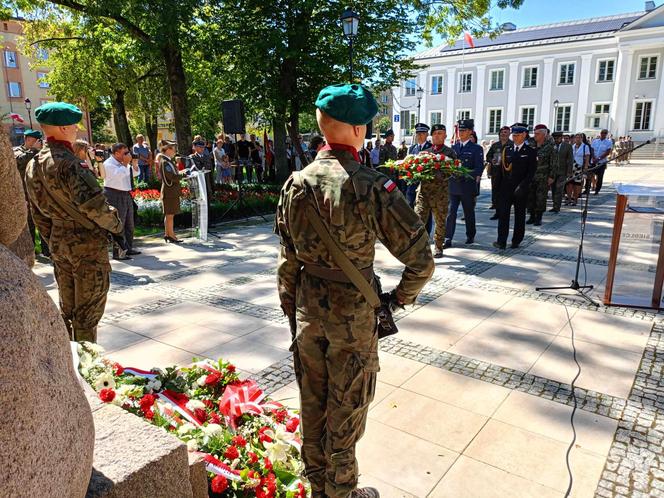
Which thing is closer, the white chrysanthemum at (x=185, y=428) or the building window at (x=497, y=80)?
the white chrysanthemum at (x=185, y=428)

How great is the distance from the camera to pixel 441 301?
6387 mm

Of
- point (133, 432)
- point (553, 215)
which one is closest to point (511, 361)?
point (133, 432)

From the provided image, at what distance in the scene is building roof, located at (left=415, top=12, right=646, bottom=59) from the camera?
49.8m

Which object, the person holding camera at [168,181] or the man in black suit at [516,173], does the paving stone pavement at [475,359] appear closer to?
the man in black suit at [516,173]

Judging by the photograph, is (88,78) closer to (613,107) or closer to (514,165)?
(514,165)

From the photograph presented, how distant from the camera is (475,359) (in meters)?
4.69

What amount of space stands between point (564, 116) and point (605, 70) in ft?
16.5

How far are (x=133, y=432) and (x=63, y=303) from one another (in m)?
2.43

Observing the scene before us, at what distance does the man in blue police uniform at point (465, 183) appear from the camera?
920 centimetres

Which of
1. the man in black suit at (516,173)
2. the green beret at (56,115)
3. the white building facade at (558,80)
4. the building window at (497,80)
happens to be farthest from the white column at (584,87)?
the green beret at (56,115)

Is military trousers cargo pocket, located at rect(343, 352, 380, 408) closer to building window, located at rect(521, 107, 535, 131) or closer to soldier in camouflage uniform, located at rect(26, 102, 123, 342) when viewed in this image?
soldier in camouflage uniform, located at rect(26, 102, 123, 342)

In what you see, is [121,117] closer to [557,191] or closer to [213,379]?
[557,191]

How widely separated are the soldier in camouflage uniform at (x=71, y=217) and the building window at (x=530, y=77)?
50443mm

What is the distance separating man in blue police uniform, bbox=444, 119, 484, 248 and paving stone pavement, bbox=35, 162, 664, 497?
105cm
